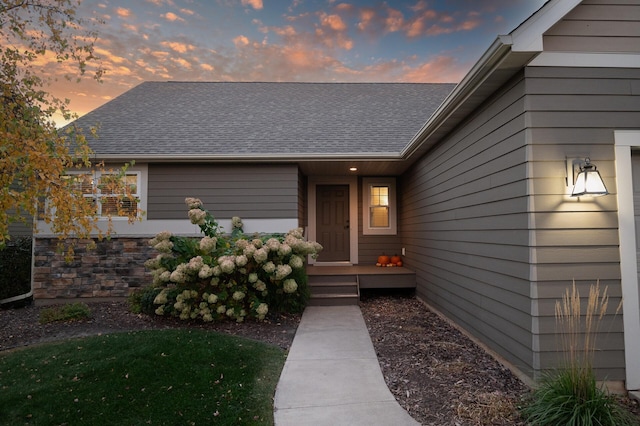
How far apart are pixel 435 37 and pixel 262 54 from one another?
4.29m

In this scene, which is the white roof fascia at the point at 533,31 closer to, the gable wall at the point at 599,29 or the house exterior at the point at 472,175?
the house exterior at the point at 472,175

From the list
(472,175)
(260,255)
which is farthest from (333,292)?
(472,175)

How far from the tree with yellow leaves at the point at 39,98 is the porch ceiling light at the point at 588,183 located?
16.0ft

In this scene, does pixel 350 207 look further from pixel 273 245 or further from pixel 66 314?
pixel 66 314

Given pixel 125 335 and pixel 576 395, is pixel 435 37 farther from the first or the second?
pixel 125 335

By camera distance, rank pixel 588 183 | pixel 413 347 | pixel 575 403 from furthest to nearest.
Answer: pixel 413 347 → pixel 588 183 → pixel 575 403

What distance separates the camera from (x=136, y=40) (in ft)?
21.9

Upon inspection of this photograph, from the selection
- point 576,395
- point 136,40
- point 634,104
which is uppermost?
point 136,40

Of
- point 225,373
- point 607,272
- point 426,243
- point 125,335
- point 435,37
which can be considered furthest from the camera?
point 435,37

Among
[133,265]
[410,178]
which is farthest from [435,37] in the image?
[133,265]

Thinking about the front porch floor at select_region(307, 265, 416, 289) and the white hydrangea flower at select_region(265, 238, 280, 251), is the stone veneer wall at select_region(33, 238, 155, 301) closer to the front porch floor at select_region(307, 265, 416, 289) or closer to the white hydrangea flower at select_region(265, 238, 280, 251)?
the white hydrangea flower at select_region(265, 238, 280, 251)

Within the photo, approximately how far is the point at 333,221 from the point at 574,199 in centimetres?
612

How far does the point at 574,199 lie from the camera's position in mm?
3041

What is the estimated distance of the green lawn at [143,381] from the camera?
8.73 feet
